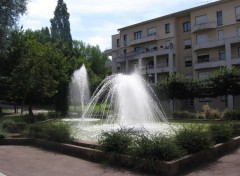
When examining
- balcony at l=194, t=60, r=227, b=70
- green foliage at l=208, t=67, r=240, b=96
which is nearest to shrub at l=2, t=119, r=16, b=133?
green foliage at l=208, t=67, r=240, b=96

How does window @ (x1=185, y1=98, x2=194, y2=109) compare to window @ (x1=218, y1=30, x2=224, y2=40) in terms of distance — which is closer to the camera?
window @ (x1=218, y1=30, x2=224, y2=40)

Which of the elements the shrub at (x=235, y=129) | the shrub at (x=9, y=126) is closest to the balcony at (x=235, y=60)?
the shrub at (x=235, y=129)

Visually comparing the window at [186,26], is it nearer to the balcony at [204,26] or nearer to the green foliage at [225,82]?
the balcony at [204,26]

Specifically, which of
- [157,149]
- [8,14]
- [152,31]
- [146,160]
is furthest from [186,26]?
[146,160]

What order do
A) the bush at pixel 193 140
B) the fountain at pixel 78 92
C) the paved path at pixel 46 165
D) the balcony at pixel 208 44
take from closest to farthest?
1. the paved path at pixel 46 165
2. the bush at pixel 193 140
3. the fountain at pixel 78 92
4. the balcony at pixel 208 44

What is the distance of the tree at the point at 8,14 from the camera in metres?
25.5

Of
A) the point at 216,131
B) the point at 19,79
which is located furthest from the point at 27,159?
the point at 19,79

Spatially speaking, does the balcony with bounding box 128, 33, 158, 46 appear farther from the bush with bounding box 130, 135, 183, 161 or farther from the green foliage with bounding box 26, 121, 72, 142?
the bush with bounding box 130, 135, 183, 161

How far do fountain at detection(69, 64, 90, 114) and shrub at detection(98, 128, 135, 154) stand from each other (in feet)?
75.6

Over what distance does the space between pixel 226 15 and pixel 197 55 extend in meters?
6.46

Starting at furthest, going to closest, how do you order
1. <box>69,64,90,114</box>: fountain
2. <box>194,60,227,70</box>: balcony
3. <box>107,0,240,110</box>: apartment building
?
<box>107,0,240,110</box>: apartment building, <box>194,60,227,70</box>: balcony, <box>69,64,90,114</box>: fountain

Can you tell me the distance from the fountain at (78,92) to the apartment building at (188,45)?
10856 mm

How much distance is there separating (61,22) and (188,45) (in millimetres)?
23371

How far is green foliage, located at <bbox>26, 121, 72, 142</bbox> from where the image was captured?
36.6ft
